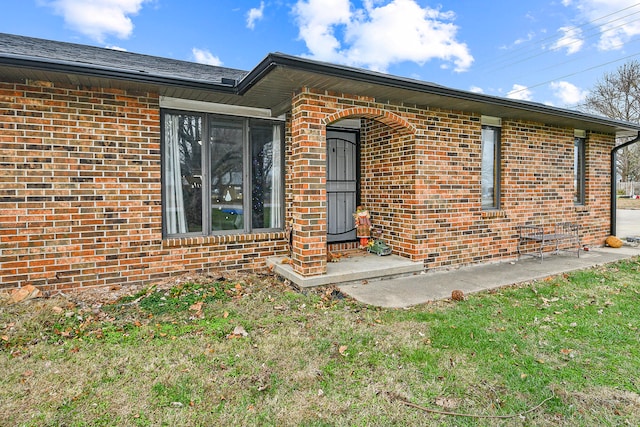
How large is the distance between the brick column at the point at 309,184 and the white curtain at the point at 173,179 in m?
1.67

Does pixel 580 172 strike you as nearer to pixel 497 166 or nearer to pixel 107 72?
pixel 497 166

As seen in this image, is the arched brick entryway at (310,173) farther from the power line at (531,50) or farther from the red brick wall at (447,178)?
the power line at (531,50)

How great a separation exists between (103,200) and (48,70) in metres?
1.50

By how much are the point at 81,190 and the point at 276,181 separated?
8.50 ft

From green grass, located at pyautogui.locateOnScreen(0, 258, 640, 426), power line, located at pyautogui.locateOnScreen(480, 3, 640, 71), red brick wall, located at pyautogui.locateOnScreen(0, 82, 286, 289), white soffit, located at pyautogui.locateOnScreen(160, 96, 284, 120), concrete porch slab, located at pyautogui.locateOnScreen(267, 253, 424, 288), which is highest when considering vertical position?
power line, located at pyautogui.locateOnScreen(480, 3, 640, 71)

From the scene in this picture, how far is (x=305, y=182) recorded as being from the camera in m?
4.49

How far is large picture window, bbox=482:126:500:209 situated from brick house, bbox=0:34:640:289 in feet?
0.10

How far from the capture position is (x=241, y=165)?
5367 mm

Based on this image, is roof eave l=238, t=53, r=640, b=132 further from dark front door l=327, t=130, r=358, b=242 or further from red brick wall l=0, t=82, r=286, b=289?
dark front door l=327, t=130, r=358, b=242

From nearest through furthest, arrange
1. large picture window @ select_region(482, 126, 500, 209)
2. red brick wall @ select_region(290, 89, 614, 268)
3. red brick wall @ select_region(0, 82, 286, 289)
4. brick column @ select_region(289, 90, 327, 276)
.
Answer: red brick wall @ select_region(0, 82, 286, 289), brick column @ select_region(289, 90, 327, 276), red brick wall @ select_region(290, 89, 614, 268), large picture window @ select_region(482, 126, 500, 209)

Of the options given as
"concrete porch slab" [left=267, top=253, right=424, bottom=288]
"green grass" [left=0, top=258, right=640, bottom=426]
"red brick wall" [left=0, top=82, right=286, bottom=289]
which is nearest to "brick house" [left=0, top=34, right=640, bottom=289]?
"red brick wall" [left=0, top=82, right=286, bottom=289]

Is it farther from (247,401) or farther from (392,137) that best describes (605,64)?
(247,401)

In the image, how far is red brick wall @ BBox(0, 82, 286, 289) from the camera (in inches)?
159

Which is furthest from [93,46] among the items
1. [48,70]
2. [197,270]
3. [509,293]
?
[509,293]
